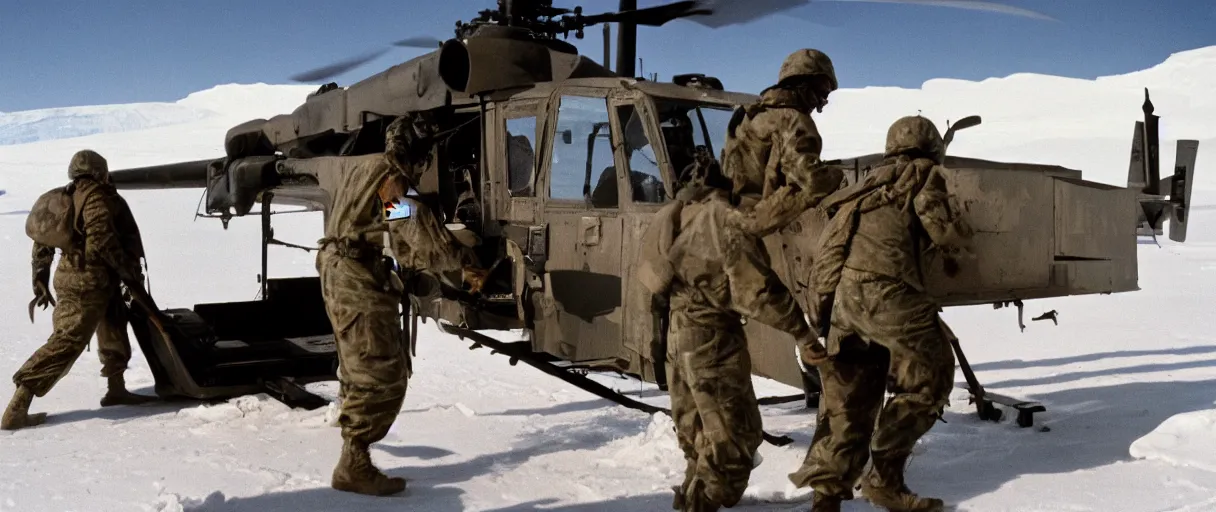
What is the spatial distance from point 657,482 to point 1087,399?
158 inches

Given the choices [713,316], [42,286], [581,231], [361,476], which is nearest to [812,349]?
[713,316]

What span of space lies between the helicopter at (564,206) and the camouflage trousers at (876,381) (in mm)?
480

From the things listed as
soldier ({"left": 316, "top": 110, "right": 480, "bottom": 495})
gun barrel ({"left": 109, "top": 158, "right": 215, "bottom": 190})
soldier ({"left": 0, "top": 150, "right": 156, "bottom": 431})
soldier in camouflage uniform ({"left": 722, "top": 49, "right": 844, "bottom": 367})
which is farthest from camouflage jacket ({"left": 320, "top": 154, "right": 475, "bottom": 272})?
gun barrel ({"left": 109, "top": 158, "right": 215, "bottom": 190})

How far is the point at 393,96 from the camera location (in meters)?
7.18

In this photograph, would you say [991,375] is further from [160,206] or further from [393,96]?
[160,206]

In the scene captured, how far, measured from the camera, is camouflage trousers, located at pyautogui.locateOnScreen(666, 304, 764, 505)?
4.17 meters

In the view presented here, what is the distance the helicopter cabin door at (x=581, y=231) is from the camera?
556cm

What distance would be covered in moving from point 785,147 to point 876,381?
116cm

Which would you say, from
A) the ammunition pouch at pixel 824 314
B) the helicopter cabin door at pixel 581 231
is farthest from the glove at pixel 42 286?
the ammunition pouch at pixel 824 314

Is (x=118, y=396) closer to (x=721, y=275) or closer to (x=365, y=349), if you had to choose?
(x=365, y=349)

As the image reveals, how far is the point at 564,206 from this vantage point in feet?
19.2

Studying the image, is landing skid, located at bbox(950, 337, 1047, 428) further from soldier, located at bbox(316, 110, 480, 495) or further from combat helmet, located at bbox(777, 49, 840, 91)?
A: soldier, located at bbox(316, 110, 480, 495)

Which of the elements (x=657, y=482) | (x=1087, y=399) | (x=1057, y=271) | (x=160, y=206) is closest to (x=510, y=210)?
(x=657, y=482)

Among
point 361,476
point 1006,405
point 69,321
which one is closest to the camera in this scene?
point 361,476
